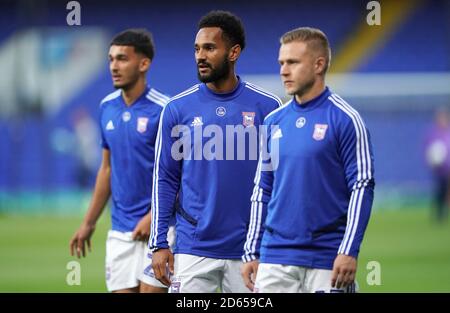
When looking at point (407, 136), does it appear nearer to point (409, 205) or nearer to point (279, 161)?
point (409, 205)

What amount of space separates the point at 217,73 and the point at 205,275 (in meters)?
1.46

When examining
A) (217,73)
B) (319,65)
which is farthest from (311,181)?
(217,73)

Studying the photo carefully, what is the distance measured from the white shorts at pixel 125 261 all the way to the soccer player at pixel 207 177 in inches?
54.1

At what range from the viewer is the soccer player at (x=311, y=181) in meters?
6.55

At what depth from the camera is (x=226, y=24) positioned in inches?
305

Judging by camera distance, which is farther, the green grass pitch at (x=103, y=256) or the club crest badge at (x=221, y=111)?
the green grass pitch at (x=103, y=256)

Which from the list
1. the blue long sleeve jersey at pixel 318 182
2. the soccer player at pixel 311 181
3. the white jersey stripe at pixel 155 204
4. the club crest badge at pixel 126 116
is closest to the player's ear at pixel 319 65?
the soccer player at pixel 311 181

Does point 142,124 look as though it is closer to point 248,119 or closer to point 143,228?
point 143,228

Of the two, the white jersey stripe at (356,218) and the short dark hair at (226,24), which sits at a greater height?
the short dark hair at (226,24)

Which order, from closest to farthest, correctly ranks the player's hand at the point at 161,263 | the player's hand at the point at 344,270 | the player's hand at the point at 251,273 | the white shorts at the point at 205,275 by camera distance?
the player's hand at the point at 344,270 → the player's hand at the point at 251,273 → the player's hand at the point at 161,263 → the white shorts at the point at 205,275

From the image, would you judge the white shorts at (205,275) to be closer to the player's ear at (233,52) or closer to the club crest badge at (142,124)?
the player's ear at (233,52)

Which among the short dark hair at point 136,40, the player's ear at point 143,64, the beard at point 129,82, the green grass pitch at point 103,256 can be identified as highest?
the short dark hair at point 136,40

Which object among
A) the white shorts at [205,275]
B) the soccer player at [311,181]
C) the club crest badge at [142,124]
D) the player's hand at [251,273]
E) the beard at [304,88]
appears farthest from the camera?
the club crest badge at [142,124]
